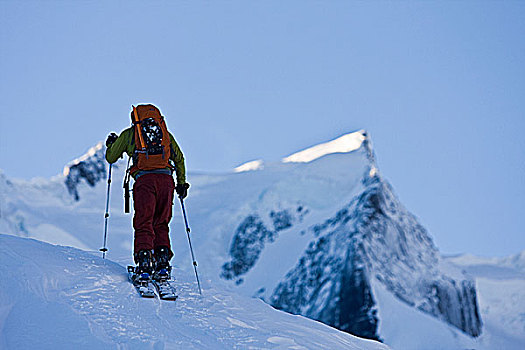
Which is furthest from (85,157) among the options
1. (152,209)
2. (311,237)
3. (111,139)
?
(152,209)

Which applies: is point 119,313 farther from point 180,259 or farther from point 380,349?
point 180,259

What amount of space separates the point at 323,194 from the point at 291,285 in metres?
7.34

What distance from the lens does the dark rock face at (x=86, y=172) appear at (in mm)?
43847

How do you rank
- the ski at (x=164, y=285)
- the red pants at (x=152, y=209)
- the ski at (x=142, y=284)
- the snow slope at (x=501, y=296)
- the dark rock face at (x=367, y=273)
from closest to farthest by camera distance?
the ski at (x=142, y=284) → the ski at (x=164, y=285) → the red pants at (x=152, y=209) → the dark rock face at (x=367, y=273) → the snow slope at (x=501, y=296)

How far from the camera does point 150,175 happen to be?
7.87 meters

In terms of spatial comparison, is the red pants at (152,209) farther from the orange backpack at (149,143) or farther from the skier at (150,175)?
the orange backpack at (149,143)

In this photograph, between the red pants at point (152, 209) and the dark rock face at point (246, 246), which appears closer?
the red pants at point (152, 209)

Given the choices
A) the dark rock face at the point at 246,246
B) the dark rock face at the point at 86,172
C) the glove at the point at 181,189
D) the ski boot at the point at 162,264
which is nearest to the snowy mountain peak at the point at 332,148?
the dark rock face at the point at 246,246

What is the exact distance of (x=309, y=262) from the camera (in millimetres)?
36219

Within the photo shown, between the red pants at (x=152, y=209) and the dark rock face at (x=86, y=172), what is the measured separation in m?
→ 36.4

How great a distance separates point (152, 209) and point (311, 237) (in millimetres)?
30595

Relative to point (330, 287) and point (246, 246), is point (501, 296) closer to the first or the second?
point (330, 287)

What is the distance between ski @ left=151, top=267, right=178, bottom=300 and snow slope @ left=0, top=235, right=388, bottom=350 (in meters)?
0.11

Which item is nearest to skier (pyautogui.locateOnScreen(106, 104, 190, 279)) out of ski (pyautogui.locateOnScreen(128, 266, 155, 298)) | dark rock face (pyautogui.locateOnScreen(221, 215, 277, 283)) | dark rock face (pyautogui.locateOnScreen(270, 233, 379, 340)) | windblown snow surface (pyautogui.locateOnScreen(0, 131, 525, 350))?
ski (pyautogui.locateOnScreen(128, 266, 155, 298))
